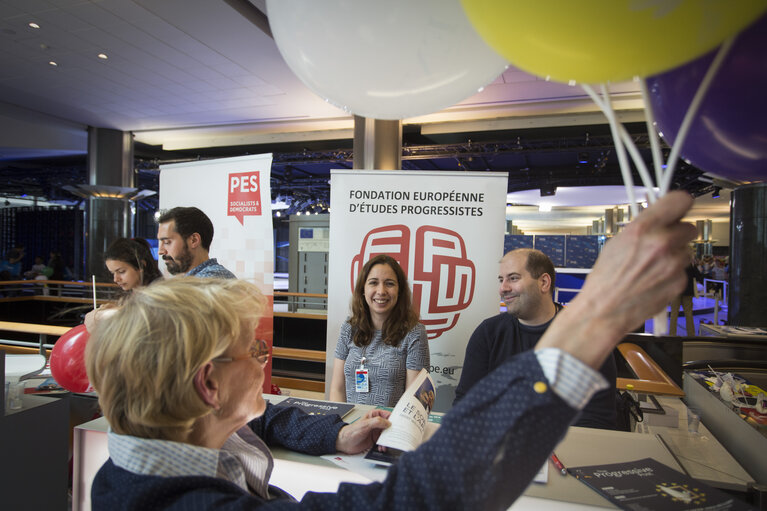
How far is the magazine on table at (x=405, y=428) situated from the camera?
4.02ft

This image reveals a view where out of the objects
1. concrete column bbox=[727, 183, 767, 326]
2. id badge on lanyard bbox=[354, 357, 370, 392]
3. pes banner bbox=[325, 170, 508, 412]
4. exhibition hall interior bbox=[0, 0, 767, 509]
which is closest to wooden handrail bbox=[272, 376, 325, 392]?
exhibition hall interior bbox=[0, 0, 767, 509]

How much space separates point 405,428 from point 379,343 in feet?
4.46

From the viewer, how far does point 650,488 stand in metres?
1.15

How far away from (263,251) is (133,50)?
3412 mm

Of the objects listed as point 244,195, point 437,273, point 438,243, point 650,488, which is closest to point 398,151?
point 244,195

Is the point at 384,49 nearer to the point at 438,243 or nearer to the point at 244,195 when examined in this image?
the point at 438,243

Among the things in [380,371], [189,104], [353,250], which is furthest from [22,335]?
[380,371]

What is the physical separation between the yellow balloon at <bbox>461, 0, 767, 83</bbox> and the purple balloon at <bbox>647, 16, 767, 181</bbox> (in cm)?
7

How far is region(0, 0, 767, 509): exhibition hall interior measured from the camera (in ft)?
2.20

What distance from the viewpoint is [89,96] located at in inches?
272

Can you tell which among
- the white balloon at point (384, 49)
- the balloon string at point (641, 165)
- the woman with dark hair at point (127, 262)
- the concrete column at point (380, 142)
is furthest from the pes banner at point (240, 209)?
the balloon string at point (641, 165)

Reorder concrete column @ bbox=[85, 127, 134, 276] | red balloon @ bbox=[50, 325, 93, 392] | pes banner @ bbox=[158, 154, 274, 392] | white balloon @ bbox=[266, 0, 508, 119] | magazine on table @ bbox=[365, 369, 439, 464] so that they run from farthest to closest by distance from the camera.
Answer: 1. concrete column @ bbox=[85, 127, 134, 276]
2. pes banner @ bbox=[158, 154, 274, 392]
3. red balloon @ bbox=[50, 325, 93, 392]
4. magazine on table @ bbox=[365, 369, 439, 464]
5. white balloon @ bbox=[266, 0, 508, 119]

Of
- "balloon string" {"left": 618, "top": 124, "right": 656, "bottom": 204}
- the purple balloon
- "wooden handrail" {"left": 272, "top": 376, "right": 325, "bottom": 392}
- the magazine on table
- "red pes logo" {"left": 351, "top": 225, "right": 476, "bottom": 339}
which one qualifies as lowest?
"wooden handrail" {"left": 272, "top": 376, "right": 325, "bottom": 392}

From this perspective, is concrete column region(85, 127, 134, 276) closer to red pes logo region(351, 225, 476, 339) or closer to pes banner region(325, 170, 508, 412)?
pes banner region(325, 170, 508, 412)
